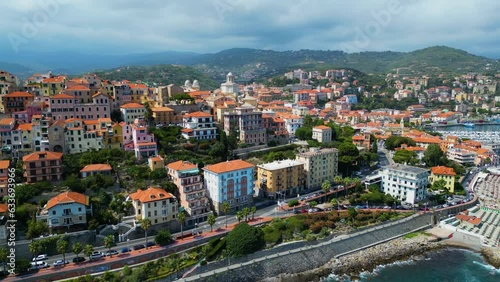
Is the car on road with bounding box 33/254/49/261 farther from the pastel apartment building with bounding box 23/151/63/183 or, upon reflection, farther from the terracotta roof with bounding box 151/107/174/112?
the terracotta roof with bounding box 151/107/174/112

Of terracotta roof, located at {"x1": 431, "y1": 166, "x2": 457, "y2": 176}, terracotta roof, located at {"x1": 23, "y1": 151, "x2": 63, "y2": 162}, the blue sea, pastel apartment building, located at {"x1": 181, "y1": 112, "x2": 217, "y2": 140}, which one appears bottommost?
the blue sea

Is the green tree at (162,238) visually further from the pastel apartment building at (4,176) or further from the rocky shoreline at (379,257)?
the pastel apartment building at (4,176)

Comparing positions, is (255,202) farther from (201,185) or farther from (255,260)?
(255,260)

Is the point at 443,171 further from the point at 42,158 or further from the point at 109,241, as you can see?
the point at 42,158

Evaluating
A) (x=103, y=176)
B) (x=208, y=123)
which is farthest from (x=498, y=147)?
(x=103, y=176)

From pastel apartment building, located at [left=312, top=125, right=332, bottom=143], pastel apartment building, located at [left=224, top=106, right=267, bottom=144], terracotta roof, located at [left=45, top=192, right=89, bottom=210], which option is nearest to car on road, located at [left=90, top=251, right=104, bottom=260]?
terracotta roof, located at [left=45, top=192, right=89, bottom=210]

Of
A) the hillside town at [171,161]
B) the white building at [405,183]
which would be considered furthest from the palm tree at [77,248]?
the white building at [405,183]
